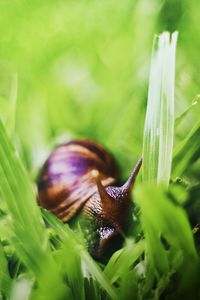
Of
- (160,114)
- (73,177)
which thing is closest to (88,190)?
(73,177)

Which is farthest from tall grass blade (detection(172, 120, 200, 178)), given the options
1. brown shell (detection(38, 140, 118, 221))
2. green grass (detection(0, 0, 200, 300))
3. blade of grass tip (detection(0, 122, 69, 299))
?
blade of grass tip (detection(0, 122, 69, 299))

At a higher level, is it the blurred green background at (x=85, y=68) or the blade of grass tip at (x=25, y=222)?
the blurred green background at (x=85, y=68)

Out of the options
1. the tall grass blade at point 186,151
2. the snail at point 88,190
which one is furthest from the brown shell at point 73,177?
the tall grass blade at point 186,151

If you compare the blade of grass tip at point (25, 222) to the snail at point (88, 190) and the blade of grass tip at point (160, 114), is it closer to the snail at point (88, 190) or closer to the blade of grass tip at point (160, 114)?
the snail at point (88, 190)

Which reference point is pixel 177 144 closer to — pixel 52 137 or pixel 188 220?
pixel 188 220

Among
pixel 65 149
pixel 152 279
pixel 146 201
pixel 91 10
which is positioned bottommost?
pixel 152 279

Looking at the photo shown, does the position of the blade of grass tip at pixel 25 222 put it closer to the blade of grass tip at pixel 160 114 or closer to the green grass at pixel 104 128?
the green grass at pixel 104 128

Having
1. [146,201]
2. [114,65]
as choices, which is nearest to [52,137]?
[114,65]
